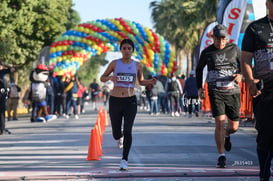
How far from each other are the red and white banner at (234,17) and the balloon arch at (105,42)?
1555cm

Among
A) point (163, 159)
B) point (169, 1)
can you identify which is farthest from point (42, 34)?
point (163, 159)

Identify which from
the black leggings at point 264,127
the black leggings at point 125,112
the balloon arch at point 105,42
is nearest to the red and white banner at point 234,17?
the black leggings at point 125,112

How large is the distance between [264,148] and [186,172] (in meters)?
2.14

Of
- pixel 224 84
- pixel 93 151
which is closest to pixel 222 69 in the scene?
pixel 224 84

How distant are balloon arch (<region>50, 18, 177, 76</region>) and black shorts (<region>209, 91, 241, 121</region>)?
24.0 m

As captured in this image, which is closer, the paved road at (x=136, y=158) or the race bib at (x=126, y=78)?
the paved road at (x=136, y=158)

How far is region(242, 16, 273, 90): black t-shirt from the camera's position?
22.1 feet

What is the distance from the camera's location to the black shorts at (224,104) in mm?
9508

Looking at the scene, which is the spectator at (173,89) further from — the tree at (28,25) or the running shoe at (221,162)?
the running shoe at (221,162)

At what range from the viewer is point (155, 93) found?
3025cm

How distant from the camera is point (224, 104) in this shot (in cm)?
959

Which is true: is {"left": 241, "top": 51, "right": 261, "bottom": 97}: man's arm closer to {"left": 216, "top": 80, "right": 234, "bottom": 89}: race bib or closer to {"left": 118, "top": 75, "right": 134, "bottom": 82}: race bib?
{"left": 216, "top": 80, "right": 234, "bottom": 89}: race bib

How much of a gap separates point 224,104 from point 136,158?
6.73ft

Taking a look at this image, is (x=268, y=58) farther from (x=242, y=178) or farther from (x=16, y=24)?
(x=16, y=24)
